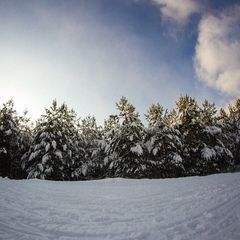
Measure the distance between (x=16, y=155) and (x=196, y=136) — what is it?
19.7 meters

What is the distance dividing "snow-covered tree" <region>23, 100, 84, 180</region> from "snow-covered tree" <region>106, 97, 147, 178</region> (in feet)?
14.2

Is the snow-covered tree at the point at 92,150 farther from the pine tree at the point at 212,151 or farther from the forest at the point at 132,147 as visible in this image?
the pine tree at the point at 212,151

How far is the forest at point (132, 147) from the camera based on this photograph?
15.0m

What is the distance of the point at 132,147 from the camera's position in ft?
46.9

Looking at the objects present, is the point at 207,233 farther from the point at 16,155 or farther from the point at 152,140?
the point at 16,155

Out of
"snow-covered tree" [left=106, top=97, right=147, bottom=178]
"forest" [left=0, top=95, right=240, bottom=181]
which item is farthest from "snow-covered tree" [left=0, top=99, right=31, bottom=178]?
"snow-covered tree" [left=106, top=97, right=147, bottom=178]

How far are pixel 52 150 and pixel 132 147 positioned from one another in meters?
7.41

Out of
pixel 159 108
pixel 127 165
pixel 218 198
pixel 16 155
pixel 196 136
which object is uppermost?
pixel 159 108

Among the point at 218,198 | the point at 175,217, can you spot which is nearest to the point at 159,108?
the point at 218,198

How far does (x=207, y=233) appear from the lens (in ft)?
8.46

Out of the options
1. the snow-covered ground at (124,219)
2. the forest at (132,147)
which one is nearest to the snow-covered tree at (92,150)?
→ the forest at (132,147)

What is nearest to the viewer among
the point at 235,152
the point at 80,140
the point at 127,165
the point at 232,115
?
the point at 127,165

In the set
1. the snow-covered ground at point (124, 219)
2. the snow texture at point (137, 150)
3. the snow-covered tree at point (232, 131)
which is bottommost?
the snow-covered ground at point (124, 219)

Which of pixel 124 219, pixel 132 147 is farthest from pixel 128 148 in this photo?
pixel 124 219
